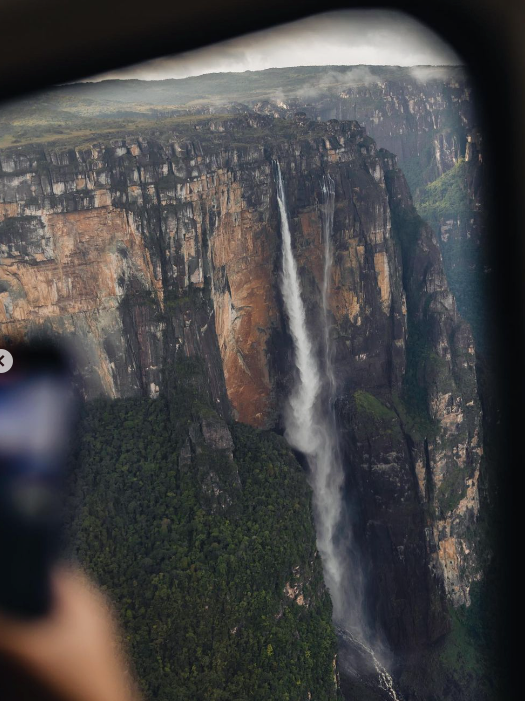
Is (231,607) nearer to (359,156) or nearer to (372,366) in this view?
(372,366)

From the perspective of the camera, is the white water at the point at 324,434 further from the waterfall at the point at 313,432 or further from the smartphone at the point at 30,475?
the smartphone at the point at 30,475

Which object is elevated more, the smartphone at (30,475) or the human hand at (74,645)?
the smartphone at (30,475)

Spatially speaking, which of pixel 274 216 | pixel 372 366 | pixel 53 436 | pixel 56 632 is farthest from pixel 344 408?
pixel 56 632

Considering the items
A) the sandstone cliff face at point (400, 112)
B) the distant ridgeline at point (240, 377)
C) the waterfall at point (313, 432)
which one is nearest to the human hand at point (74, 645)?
the distant ridgeline at point (240, 377)

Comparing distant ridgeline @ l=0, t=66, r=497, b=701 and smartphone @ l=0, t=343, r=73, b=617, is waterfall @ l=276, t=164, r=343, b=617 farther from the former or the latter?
smartphone @ l=0, t=343, r=73, b=617

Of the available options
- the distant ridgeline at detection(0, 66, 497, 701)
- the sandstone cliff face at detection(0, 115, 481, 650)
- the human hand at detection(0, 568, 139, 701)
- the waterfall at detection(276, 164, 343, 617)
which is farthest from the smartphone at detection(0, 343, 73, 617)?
the waterfall at detection(276, 164, 343, 617)

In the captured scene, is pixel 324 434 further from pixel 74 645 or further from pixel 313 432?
pixel 74 645
